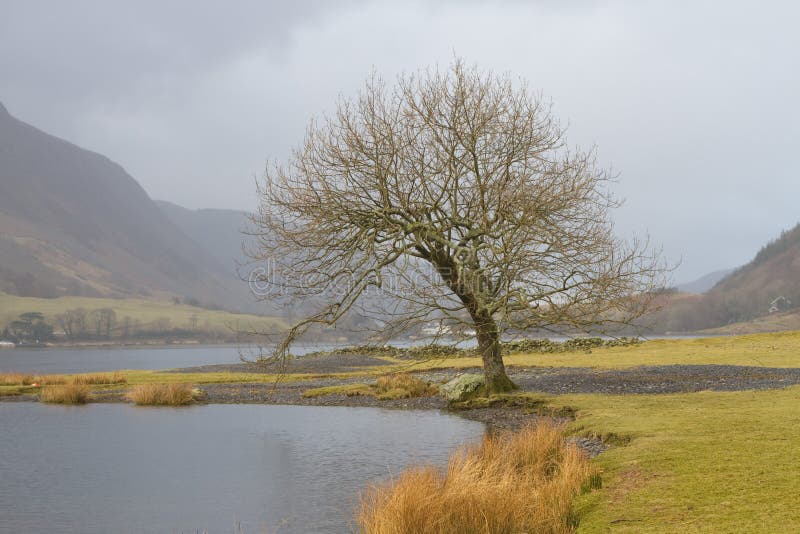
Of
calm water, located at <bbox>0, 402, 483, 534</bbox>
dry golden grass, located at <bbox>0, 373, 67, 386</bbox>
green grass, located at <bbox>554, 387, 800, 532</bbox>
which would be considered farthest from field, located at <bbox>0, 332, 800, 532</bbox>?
dry golden grass, located at <bbox>0, 373, 67, 386</bbox>

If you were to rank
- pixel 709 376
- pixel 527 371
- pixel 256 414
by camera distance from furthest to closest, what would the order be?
pixel 527 371, pixel 709 376, pixel 256 414

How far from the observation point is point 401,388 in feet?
112

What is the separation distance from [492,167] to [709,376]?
58.5 ft

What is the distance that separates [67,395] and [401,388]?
1913 centimetres

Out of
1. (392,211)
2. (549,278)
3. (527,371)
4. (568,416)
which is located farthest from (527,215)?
(527,371)

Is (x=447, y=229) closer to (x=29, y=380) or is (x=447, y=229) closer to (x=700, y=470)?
(x=700, y=470)

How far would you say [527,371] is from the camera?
4228 cm

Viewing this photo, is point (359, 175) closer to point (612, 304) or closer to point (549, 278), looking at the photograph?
point (549, 278)

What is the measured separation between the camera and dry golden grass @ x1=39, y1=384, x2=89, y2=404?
36.5 metres

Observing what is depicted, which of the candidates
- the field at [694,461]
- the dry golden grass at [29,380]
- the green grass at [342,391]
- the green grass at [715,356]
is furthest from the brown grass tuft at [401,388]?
the dry golden grass at [29,380]

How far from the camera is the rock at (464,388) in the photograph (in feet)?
93.4

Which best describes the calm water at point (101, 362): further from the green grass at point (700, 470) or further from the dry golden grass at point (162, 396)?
the green grass at point (700, 470)

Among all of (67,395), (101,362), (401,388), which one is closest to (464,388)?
(401,388)

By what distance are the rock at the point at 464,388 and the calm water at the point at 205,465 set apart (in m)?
1.55
